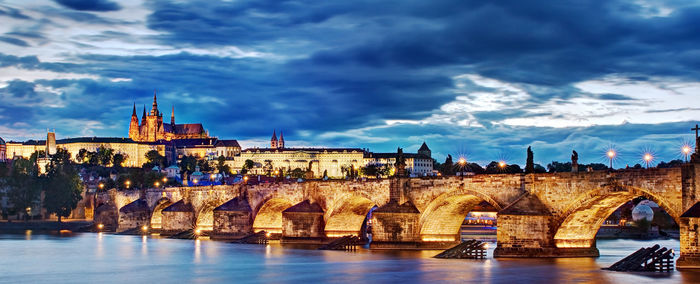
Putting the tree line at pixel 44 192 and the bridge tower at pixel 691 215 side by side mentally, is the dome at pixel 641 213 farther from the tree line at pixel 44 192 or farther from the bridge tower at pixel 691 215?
the tree line at pixel 44 192

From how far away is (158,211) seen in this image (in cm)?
9681

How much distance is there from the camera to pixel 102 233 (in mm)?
96562

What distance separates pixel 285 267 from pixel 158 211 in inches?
2129

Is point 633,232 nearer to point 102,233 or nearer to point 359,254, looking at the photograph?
point 359,254

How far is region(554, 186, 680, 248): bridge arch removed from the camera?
39.4 meters

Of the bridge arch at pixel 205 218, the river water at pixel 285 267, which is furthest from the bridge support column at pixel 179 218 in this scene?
the river water at pixel 285 267

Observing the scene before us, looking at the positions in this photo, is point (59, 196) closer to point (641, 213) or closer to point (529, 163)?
point (641, 213)

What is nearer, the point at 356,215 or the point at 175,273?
the point at 175,273

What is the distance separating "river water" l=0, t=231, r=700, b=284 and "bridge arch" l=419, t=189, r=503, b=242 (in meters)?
2.07

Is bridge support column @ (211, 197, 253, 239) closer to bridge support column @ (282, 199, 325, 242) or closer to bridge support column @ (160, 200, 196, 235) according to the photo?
bridge support column @ (282, 199, 325, 242)

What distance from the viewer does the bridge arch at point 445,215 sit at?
50.4 meters

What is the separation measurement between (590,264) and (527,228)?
3.59 metres

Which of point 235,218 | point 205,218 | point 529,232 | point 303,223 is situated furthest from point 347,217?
point 205,218

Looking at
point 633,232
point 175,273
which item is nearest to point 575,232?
point 175,273
